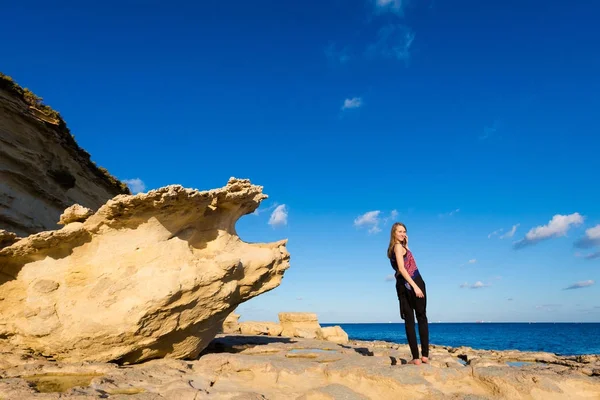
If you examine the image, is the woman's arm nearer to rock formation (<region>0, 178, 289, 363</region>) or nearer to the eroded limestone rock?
rock formation (<region>0, 178, 289, 363</region>)

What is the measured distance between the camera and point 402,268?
277 inches

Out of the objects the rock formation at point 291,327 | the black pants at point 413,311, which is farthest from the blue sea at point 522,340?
the black pants at point 413,311

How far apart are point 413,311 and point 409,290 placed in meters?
0.42

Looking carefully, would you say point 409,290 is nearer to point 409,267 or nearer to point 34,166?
point 409,267

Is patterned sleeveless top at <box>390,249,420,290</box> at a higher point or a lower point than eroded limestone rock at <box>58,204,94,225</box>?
lower

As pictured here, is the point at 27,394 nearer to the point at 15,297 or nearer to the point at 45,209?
the point at 15,297

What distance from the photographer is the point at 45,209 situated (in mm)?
12195

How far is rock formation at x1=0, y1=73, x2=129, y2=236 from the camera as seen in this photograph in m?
11.2

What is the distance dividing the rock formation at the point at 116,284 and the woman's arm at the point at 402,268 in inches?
128

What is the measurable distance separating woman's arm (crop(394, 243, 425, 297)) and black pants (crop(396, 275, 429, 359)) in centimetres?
18

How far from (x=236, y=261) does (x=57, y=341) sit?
3380mm

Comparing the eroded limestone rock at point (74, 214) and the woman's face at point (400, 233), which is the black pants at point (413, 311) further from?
the eroded limestone rock at point (74, 214)

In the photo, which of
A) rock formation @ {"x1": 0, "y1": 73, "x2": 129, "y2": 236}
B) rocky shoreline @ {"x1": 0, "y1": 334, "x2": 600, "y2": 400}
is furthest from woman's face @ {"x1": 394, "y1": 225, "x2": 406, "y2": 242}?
rock formation @ {"x1": 0, "y1": 73, "x2": 129, "y2": 236}

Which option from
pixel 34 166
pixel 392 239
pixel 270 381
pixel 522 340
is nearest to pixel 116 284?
pixel 270 381
